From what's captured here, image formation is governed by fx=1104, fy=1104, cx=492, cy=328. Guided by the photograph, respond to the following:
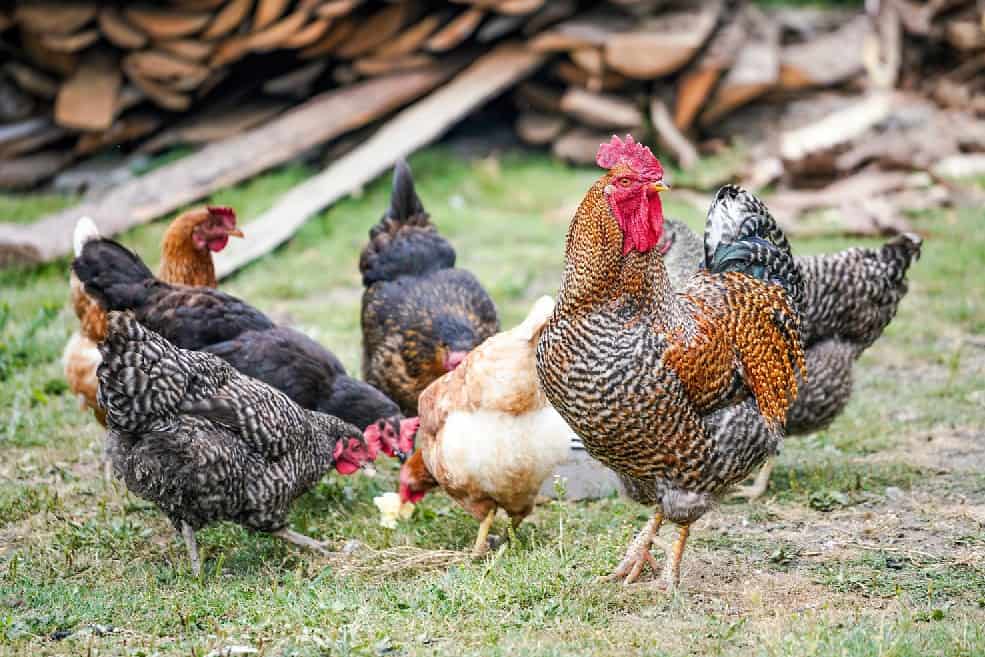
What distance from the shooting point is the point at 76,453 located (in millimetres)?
6629

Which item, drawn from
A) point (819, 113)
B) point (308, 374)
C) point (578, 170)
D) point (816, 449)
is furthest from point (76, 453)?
point (819, 113)

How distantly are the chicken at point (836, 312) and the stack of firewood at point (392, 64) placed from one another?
582 centimetres

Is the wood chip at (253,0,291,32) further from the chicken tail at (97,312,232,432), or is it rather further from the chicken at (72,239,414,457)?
the chicken tail at (97,312,232,432)

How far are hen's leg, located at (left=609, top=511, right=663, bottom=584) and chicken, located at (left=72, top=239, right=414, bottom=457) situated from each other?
5.14 ft

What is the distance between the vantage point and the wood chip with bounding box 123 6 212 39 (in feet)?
37.7

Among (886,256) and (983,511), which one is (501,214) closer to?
(886,256)

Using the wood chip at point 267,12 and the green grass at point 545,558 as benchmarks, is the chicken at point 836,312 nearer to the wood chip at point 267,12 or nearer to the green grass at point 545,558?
the green grass at point 545,558

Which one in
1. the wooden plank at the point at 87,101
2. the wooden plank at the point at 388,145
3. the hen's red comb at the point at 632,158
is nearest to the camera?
the hen's red comb at the point at 632,158

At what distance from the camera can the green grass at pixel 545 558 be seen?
14.1ft

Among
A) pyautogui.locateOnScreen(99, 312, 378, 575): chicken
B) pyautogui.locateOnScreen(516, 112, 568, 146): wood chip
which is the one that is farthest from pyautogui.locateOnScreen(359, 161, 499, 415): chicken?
pyautogui.locateOnScreen(516, 112, 568, 146): wood chip

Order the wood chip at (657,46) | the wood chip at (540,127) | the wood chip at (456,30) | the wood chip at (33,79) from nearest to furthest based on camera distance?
the wood chip at (657,46) < the wood chip at (456,30) < the wood chip at (33,79) < the wood chip at (540,127)

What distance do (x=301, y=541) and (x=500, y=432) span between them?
1185 mm

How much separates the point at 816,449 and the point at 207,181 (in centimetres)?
704

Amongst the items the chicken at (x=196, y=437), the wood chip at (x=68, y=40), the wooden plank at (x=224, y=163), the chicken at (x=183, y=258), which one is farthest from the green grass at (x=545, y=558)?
the wood chip at (x=68, y=40)
